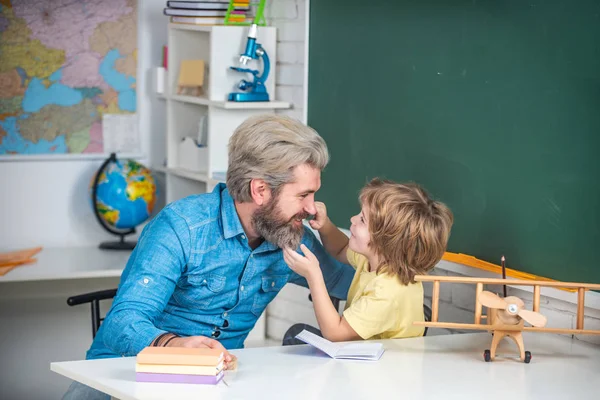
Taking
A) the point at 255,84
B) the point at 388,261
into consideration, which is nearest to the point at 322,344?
the point at 388,261

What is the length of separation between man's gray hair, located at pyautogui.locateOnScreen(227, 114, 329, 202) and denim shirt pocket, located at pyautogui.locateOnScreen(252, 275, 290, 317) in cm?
25

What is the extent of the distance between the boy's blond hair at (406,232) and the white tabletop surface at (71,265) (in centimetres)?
148

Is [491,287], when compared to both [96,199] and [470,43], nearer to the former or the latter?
[470,43]

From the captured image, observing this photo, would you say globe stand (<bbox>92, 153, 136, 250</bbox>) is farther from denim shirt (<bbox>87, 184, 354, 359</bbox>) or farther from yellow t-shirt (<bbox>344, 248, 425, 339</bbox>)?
yellow t-shirt (<bbox>344, 248, 425, 339</bbox>)

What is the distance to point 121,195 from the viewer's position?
378cm

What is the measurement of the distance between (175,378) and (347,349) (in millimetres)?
439

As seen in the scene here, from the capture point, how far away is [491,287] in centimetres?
256

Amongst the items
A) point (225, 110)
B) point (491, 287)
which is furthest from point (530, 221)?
point (225, 110)

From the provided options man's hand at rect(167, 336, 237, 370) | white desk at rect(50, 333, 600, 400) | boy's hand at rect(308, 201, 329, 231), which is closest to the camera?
white desk at rect(50, 333, 600, 400)

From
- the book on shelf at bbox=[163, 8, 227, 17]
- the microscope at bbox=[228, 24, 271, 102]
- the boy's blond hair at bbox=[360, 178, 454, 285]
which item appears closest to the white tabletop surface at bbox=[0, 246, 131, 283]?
the microscope at bbox=[228, 24, 271, 102]

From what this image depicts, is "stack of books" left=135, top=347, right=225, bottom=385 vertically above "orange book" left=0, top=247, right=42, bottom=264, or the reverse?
"stack of books" left=135, top=347, right=225, bottom=385

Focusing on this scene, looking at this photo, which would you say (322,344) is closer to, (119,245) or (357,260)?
(357,260)

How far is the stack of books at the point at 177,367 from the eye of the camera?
5.97 ft

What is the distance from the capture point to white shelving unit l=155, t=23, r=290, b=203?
3564mm
